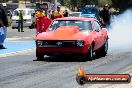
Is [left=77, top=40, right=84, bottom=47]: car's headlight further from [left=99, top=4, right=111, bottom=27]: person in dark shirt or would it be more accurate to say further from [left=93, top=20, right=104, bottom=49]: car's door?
[left=99, top=4, right=111, bottom=27]: person in dark shirt

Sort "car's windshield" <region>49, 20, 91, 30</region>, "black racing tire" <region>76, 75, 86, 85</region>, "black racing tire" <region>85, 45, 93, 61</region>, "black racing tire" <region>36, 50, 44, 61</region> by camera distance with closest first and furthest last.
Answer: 1. "black racing tire" <region>76, 75, 86, 85</region>
2. "black racing tire" <region>85, 45, 93, 61</region>
3. "black racing tire" <region>36, 50, 44, 61</region>
4. "car's windshield" <region>49, 20, 91, 30</region>

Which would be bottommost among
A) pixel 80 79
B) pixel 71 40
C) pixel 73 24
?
pixel 71 40

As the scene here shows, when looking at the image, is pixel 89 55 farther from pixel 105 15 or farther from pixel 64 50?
pixel 105 15

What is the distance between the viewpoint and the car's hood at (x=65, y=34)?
549 inches

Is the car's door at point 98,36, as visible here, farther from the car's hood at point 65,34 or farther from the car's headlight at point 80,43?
the car's headlight at point 80,43

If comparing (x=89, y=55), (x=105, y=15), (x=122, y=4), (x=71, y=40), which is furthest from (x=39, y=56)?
(x=122, y=4)

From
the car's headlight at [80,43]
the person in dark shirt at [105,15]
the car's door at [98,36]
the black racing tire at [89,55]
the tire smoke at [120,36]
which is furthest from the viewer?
the person in dark shirt at [105,15]

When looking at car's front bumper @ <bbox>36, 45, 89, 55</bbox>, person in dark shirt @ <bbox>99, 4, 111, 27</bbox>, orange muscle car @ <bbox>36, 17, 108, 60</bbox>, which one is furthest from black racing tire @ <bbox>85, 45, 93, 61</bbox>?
person in dark shirt @ <bbox>99, 4, 111, 27</bbox>

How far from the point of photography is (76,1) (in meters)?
85.9

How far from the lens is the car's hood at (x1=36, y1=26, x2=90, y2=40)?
1395 centimetres

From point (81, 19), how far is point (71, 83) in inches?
272

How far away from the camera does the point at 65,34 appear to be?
46.9 feet

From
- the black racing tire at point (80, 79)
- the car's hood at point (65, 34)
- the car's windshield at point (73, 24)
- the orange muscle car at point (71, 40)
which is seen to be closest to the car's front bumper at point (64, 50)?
the orange muscle car at point (71, 40)

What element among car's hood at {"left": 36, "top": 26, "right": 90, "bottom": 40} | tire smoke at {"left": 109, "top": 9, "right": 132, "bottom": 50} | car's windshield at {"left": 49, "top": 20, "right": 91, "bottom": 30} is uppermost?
car's windshield at {"left": 49, "top": 20, "right": 91, "bottom": 30}
